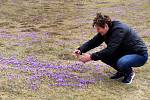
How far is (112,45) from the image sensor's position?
38.6ft

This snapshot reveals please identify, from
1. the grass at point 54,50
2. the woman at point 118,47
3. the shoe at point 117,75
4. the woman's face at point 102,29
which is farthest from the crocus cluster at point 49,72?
the woman's face at point 102,29

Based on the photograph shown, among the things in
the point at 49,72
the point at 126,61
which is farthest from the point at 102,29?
the point at 49,72

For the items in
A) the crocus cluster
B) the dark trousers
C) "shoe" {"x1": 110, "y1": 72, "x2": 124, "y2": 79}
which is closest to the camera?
the dark trousers

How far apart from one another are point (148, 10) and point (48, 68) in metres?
22.9

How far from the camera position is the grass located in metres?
11.8

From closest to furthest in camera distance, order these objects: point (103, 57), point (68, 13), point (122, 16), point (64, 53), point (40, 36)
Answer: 1. point (103, 57)
2. point (64, 53)
3. point (40, 36)
4. point (122, 16)
5. point (68, 13)

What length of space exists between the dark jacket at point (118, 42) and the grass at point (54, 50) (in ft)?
3.61

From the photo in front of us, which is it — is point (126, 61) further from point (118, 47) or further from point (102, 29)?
point (102, 29)

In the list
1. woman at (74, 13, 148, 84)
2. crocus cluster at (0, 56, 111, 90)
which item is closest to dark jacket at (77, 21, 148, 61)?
woman at (74, 13, 148, 84)

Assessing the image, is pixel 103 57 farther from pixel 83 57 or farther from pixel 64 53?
pixel 64 53

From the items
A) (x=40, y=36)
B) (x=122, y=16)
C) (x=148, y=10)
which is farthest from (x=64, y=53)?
(x=148, y=10)

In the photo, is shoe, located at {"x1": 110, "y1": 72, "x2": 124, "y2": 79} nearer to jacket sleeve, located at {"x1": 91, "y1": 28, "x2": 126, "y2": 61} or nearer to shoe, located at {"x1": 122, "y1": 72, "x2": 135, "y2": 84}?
shoe, located at {"x1": 122, "y1": 72, "x2": 135, "y2": 84}

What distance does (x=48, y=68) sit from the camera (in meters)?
14.2

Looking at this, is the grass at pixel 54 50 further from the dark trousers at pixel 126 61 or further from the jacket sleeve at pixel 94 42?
the jacket sleeve at pixel 94 42
